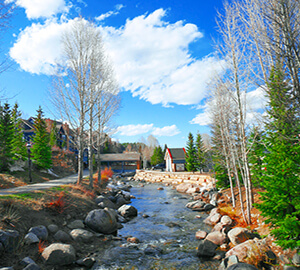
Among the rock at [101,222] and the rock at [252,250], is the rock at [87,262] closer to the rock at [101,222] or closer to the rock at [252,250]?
the rock at [101,222]

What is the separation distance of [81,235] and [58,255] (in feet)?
5.97

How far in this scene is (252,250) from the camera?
582 cm

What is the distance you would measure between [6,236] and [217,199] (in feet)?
40.2

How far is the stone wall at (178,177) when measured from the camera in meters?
21.4

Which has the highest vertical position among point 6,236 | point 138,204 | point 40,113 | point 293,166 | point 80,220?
point 40,113

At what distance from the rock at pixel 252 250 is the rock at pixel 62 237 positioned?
5.81 m

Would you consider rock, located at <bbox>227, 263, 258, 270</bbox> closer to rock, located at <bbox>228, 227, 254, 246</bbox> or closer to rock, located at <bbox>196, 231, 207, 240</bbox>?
rock, located at <bbox>228, 227, 254, 246</bbox>

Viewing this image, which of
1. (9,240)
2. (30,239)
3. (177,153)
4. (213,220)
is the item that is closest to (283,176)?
(213,220)

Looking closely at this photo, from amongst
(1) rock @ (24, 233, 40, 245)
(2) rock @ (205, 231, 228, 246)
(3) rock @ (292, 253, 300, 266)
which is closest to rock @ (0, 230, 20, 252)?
(1) rock @ (24, 233, 40, 245)

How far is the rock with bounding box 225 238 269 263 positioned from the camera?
5.65m

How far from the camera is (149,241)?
26.6ft

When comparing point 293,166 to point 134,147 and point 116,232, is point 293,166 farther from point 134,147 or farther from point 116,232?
point 134,147

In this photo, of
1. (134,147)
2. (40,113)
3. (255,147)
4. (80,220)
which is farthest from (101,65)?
(134,147)

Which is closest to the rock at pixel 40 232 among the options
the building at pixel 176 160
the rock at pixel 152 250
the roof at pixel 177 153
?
the rock at pixel 152 250
